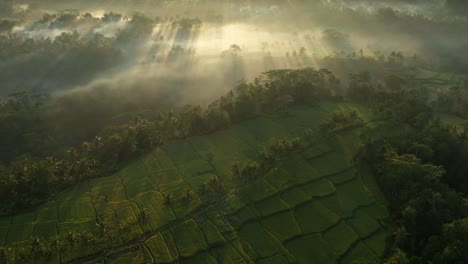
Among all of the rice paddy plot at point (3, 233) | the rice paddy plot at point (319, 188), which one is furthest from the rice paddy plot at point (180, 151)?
the rice paddy plot at point (3, 233)

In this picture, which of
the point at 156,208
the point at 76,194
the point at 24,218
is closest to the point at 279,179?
the point at 156,208

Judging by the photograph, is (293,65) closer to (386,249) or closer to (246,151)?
(246,151)

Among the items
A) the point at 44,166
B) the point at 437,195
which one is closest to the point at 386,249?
the point at 437,195

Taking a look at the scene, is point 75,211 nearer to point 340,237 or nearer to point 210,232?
point 210,232

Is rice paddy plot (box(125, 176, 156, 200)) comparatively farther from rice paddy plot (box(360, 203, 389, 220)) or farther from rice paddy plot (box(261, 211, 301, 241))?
rice paddy plot (box(360, 203, 389, 220))

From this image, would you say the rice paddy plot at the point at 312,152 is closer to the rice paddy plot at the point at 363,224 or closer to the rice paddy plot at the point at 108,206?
the rice paddy plot at the point at 363,224

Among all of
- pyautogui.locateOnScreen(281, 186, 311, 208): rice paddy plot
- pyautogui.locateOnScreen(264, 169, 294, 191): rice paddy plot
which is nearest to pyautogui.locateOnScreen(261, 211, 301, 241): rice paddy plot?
pyautogui.locateOnScreen(281, 186, 311, 208): rice paddy plot
